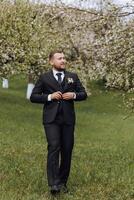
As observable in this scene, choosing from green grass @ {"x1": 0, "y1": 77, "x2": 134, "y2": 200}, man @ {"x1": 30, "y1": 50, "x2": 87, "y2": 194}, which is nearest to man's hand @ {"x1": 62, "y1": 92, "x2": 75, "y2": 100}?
man @ {"x1": 30, "y1": 50, "x2": 87, "y2": 194}

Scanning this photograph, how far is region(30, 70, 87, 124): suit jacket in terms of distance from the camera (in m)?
9.24

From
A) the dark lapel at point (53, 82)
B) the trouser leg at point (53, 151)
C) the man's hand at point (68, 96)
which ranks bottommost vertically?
the trouser leg at point (53, 151)

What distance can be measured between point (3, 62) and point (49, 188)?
26.4m

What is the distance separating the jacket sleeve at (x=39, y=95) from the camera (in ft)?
30.3

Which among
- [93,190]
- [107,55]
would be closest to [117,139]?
[107,55]

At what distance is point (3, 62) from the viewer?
3528 centimetres

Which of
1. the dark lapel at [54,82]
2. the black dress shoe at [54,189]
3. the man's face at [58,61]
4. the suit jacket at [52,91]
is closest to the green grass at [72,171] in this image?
the black dress shoe at [54,189]

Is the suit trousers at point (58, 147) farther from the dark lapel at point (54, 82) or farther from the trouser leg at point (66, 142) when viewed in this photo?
the dark lapel at point (54, 82)

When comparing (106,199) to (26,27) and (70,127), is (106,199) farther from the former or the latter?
(26,27)

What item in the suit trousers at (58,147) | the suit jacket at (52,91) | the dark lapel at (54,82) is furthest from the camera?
the dark lapel at (54,82)

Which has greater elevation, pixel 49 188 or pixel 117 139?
pixel 49 188

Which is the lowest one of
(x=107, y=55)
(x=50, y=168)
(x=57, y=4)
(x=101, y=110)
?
(x=101, y=110)

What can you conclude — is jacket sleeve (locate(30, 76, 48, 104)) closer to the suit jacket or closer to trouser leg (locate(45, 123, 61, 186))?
the suit jacket

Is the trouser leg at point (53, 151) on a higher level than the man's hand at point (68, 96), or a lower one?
lower
